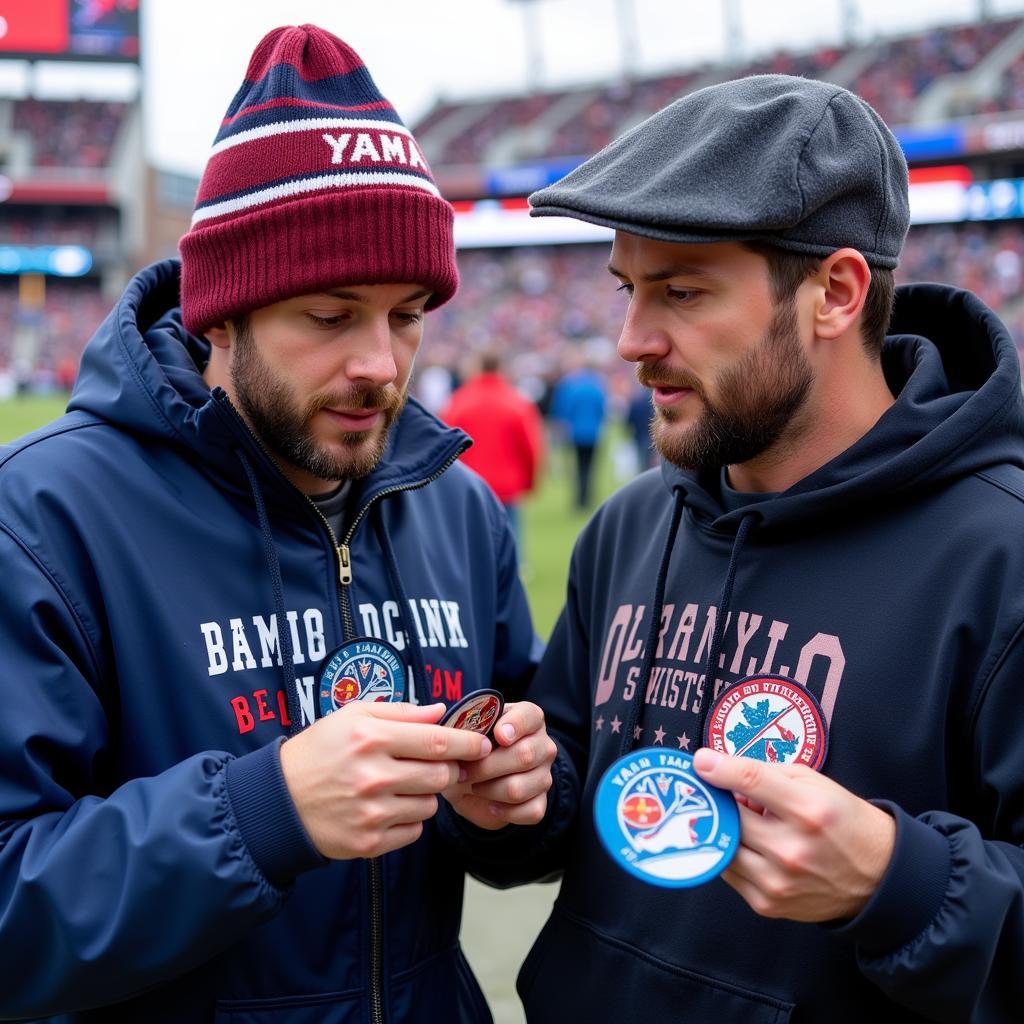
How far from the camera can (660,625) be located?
216cm

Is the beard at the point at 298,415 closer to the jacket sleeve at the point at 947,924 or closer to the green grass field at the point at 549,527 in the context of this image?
the jacket sleeve at the point at 947,924

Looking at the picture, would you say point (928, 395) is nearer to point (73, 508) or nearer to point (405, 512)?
point (405, 512)

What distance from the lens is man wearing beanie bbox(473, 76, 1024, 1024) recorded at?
155 cm

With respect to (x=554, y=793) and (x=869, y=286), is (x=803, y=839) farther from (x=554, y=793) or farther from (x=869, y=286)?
Answer: (x=869, y=286)

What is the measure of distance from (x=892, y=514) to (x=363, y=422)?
0.96 metres

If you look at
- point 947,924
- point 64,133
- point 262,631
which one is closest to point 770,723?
point 947,924

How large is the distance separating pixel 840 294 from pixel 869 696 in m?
0.68

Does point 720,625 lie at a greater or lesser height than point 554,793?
greater

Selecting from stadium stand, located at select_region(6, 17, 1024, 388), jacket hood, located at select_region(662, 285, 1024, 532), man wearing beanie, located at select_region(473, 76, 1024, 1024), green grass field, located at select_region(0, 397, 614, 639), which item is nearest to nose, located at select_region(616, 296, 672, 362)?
man wearing beanie, located at select_region(473, 76, 1024, 1024)

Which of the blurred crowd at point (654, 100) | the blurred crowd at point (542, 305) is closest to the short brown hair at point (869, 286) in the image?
the blurred crowd at point (542, 305)

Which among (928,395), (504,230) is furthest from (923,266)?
(928,395)

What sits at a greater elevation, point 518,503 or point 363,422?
point 363,422

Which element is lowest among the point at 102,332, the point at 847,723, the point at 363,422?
the point at 847,723

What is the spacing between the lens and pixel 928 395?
2.04 metres
